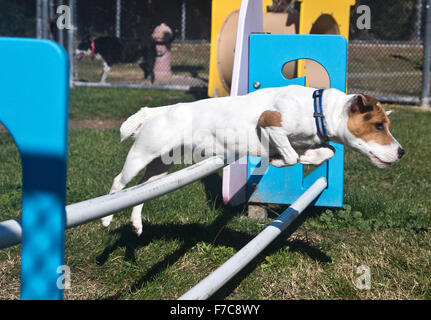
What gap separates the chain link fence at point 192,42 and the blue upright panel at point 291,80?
6.87 meters

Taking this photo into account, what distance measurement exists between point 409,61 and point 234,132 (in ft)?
31.6

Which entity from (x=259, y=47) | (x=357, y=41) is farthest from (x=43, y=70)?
(x=357, y=41)

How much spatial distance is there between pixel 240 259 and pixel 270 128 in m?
0.78

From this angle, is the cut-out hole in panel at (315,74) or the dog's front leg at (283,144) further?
the cut-out hole in panel at (315,74)

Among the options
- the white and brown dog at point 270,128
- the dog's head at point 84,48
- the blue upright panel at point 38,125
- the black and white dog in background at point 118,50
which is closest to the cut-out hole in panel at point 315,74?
the white and brown dog at point 270,128

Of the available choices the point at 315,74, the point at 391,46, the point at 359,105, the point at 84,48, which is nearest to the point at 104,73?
the point at 84,48

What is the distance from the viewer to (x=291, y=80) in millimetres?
3869

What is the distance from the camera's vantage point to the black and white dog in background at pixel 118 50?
11969 millimetres

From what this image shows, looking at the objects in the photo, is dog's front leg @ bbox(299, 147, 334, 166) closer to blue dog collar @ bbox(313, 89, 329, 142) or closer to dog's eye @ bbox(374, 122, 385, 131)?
blue dog collar @ bbox(313, 89, 329, 142)

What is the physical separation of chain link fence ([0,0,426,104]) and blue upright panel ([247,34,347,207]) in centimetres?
687

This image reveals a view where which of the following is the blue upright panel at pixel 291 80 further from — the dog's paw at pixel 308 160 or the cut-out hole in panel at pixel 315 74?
the cut-out hole in panel at pixel 315 74

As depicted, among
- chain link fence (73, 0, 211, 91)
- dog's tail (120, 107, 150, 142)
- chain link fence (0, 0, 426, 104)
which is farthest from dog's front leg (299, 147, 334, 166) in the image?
chain link fence (73, 0, 211, 91)

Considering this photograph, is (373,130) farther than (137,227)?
No

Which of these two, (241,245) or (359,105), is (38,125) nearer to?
(359,105)
